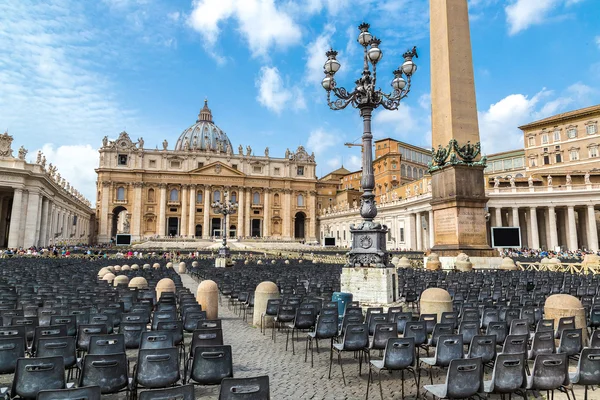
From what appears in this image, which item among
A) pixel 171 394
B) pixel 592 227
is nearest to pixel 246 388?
pixel 171 394

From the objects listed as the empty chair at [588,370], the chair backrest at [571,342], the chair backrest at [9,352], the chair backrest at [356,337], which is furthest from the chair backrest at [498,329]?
the chair backrest at [9,352]

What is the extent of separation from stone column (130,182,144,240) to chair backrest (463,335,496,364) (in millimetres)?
87507

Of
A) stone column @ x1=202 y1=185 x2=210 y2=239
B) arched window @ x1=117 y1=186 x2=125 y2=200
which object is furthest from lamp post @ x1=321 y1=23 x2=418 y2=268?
arched window @ x1=117 y1=186 x2=125 y2=200

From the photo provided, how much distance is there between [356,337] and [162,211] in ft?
286

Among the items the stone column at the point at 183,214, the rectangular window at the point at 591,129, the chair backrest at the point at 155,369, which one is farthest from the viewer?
the stone column at the point at 183,214

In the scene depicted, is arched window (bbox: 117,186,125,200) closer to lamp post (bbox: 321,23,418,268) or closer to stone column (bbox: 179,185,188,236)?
stone column (bbox: 179,185,188,236)

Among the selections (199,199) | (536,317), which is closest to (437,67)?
(536,317)

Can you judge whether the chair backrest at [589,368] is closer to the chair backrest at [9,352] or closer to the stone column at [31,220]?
the chair backrest at [9,352]

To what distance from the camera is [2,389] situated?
4223mm

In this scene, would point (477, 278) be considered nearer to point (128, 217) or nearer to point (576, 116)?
point (576, 116)

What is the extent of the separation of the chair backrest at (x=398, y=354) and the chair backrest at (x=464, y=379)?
1.14 meters

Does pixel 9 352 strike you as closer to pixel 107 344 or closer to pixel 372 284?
pixel 107 344

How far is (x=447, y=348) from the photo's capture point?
5.46m

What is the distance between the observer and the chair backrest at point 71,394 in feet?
9.64
